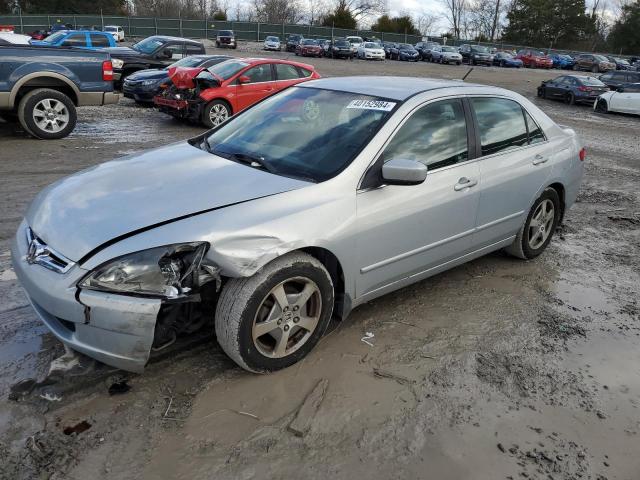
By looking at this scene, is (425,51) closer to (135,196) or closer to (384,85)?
(384,85)

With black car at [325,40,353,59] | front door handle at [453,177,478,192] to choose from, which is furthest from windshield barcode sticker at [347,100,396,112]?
black car at [325,40,353,59]

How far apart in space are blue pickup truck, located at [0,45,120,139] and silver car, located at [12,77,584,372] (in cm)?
595

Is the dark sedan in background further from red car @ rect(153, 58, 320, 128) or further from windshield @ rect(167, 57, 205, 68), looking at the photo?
red car @ rect(153, 58, 320, 128)

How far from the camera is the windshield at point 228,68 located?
1168 cm

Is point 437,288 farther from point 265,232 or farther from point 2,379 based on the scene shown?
point 2,379

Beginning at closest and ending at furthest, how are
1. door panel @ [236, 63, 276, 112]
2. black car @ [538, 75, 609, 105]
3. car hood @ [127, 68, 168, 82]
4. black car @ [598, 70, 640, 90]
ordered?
door panel @ [236, 63, 276, 112] < car hood @ [127, 68, 168, 82] < black car @ [538, 75, 609, 105] < black car @ [598, 70, 640, 90]

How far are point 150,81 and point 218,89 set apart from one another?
124 inches

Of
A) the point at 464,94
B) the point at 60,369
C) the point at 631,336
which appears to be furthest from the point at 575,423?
the point at 60,369

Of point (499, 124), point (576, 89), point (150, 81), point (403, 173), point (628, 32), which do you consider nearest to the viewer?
point (403, 173)

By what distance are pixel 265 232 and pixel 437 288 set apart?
201 cm

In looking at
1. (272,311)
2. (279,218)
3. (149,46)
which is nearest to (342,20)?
(149,46)

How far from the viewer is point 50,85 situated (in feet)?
29.6

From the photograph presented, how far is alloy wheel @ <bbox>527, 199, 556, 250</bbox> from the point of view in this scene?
4902 mm

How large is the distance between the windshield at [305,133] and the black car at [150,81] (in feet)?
32.1
